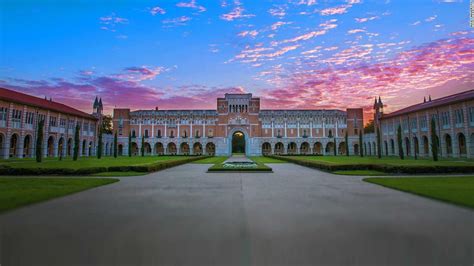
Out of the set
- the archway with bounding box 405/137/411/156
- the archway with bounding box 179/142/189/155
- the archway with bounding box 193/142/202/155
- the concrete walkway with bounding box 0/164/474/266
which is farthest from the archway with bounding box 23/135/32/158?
the archway with bounding box 405/137/411/156

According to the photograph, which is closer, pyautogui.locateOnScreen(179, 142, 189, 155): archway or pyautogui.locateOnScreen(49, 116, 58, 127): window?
pyautogui.locateOnScreen(49, 116, 58, 127): window

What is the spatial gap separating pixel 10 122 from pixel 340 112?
232ft

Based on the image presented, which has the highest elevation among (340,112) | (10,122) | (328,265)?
(340,112)

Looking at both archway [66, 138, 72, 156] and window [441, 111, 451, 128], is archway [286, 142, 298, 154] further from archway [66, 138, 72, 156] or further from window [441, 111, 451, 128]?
archway [66, 138, 72, 156]

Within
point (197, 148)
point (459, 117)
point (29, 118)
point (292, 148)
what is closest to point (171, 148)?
point (197, 148)

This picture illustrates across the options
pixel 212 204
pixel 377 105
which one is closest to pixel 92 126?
pixel 212 204

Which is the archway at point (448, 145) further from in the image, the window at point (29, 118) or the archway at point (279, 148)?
the window at point (29, 118)

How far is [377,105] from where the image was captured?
65.9 m

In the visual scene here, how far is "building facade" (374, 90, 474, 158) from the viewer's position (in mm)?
39812

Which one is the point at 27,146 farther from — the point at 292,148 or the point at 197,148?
the point at 292,148

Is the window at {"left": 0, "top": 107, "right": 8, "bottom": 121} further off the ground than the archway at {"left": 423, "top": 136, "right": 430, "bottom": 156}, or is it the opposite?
the window at {"left": 0, "top": 107, "right": 8, "bottom": 121}

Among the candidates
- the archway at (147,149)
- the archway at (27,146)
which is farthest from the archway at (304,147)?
the archway at (27,146)

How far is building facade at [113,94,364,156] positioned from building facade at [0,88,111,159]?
18649 mm

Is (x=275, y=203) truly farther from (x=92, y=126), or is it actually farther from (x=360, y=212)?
(x=92, y=126)
